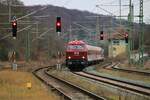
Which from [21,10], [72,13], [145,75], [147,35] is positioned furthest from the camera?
[72,13]

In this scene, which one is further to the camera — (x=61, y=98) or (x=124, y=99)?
(x=61, y=98)

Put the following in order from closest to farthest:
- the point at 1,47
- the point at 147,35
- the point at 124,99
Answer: the point at 124,99, the point at 1,47, the point at 147,35

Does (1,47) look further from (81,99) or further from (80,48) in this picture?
(81,99)

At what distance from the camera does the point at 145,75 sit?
4122 centimetres

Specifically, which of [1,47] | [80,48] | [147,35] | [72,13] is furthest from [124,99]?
[72,13]

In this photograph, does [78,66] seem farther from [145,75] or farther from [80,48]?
[145,75]

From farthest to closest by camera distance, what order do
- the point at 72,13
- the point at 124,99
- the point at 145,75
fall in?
1. the point at 72,13
2. the point at 145,75
3. the point at 124,99

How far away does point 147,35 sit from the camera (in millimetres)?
108812

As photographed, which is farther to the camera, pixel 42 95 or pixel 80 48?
pixel 80 48

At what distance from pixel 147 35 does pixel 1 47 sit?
1532 inches

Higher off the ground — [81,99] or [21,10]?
[21,10]

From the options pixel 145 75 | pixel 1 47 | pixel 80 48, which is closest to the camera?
pixel 145 75

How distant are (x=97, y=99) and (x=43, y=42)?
94489 mm

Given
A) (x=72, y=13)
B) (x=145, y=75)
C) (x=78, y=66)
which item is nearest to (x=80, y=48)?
(x=78, y=66)
